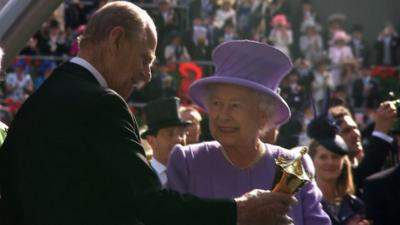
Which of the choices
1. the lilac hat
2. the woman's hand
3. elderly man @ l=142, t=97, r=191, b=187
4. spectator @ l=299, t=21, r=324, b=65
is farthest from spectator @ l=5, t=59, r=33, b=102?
the lilac hat

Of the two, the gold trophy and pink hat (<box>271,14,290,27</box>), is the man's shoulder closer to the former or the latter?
the gold trophy

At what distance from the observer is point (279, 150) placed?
483 cm

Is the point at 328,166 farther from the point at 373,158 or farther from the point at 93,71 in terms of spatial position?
the point at 93,71

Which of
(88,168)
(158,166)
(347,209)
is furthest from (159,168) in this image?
(88,168)

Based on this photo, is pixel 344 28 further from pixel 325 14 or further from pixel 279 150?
pixel 279 150

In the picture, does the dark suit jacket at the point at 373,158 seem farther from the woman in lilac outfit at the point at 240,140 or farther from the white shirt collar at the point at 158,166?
the woman in lilac outfit at the point at 240,140

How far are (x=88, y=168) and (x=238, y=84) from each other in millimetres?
1345

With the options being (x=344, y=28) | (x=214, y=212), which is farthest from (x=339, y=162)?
(x=344, y=28)

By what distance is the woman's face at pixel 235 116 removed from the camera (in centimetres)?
470

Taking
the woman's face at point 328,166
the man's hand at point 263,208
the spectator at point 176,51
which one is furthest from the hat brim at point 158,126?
the spectator at point 176,51

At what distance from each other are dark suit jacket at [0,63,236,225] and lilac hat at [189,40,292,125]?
119cm

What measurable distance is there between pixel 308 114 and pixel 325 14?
16.1 meters

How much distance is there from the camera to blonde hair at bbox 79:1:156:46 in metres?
3.70

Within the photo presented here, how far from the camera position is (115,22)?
369 cm
